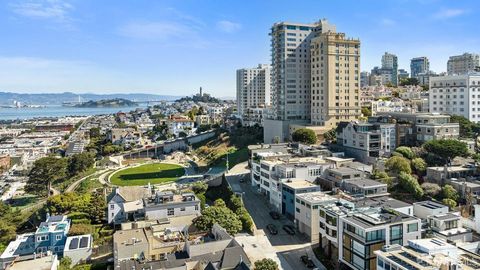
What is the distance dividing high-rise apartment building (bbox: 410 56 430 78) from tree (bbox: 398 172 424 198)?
14885 centimetres

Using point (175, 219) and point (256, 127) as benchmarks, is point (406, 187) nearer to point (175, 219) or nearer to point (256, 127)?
point (175, 219)

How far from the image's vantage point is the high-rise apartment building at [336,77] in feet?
186

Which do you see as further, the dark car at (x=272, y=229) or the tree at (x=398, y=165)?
the tree at (x=398, y=165)

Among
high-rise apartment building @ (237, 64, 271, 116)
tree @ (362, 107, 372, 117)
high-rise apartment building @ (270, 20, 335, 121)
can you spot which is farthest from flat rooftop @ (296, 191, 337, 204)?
high-rise apartment building @ (237, 64, 271, 116)

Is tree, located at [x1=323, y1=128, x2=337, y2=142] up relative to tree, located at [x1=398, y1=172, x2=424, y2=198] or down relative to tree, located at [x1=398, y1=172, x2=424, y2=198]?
up

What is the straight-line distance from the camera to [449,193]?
31.6 meters

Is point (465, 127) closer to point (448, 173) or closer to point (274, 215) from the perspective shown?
point (448, 173)

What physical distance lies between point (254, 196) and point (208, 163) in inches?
941

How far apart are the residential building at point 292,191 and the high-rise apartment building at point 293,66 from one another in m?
29.1

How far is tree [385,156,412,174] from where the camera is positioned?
35969 millimetres

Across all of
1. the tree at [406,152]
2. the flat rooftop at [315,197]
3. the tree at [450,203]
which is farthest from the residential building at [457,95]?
the flat rooftop at [315,197]

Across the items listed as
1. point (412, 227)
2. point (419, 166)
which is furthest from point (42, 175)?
point (412, 227)

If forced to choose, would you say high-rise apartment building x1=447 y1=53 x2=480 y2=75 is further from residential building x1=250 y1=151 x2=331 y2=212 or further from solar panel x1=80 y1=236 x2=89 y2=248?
solar panel x1=80 y1=236 x2=89 y2=248

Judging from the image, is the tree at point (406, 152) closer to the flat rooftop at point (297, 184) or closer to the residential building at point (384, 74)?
the flat rooftop at point (297, 184)
